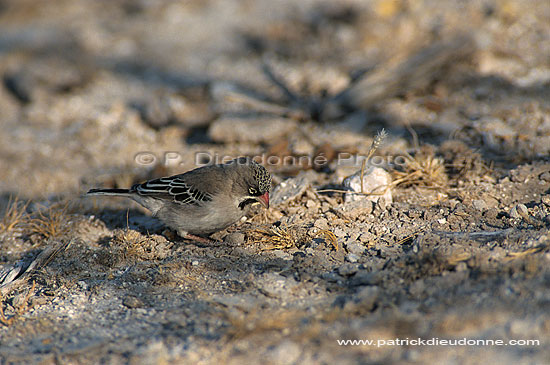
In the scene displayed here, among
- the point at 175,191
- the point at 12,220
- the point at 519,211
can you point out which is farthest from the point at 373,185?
the point at 12,220

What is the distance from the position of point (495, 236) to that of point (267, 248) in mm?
2058

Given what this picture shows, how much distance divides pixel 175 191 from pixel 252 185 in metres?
0.88

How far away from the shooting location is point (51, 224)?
5.54 m

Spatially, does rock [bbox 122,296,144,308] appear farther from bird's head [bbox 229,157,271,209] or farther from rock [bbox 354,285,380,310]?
rock [bbox 354,285,380,310]

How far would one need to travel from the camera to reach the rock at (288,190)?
18.4ft

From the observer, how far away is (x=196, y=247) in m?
5.09

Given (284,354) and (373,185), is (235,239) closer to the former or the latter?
(373,185)

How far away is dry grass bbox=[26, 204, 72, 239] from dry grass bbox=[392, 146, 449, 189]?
371 cm

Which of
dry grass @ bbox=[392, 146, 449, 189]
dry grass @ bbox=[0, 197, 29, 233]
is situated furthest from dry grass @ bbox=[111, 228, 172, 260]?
dry grass @ bbox=[392, 146, 449, 189]

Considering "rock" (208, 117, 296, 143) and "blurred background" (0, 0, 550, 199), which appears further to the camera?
"rock" (208, 117, 296, 143)

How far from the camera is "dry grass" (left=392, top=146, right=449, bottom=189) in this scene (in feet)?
18.1

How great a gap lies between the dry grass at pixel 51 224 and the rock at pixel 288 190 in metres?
2.34

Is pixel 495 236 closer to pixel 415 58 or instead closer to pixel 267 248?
pixel 267 248

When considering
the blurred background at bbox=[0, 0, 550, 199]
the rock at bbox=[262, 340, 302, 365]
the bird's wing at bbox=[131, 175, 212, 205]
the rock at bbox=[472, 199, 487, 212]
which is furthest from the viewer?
the blurred background at bbox=[0, 0, 550, 199]
